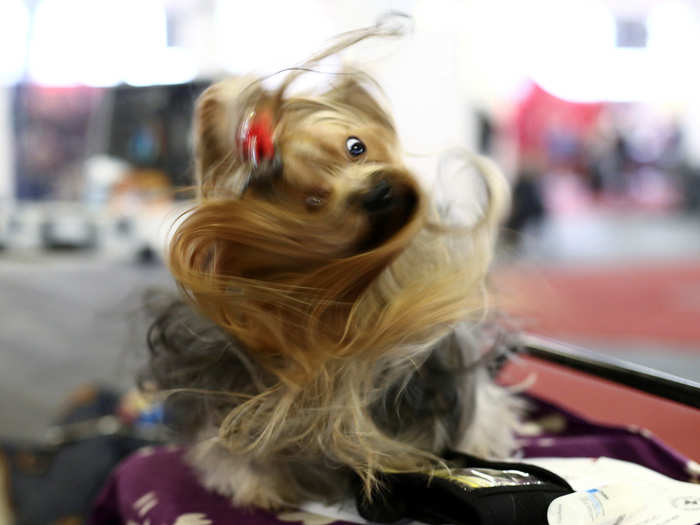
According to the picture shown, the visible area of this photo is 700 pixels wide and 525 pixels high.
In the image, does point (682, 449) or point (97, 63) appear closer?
point (682, 449)

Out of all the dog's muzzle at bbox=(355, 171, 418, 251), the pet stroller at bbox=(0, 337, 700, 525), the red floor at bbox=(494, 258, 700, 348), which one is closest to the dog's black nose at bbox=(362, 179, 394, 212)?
the dog's muzzle at bbox=(355, 171, 418, 251)

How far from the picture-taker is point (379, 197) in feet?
1.82

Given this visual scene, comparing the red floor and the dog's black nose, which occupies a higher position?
the dog's black nose

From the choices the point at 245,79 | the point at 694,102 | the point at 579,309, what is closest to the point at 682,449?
the point at 245,79

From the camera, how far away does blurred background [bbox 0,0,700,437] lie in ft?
5.89

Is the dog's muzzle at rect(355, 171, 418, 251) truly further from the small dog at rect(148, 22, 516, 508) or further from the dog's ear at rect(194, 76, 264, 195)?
the dog's ear at rect(194, 76, 264, 195)

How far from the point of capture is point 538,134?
5.80m

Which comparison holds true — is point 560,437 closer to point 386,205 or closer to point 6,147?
point 386,205

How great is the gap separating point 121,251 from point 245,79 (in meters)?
1.28

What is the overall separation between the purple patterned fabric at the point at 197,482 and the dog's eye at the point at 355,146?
0.34 metres

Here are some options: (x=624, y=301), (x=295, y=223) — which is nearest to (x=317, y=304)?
(x=295, y=223)

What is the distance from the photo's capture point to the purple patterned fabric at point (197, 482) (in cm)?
68

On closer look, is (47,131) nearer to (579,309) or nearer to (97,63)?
(97,63)

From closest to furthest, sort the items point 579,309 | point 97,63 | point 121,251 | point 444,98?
1. point 121,251
2. point 444,98
3. point 579,309
4. point 97,63
